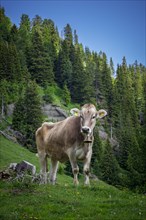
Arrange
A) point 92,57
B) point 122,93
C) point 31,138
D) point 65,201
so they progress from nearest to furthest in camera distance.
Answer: point 65,201 < point 31,138 < point 122,93 < point 92,57

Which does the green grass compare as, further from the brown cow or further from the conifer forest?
the conifer forest

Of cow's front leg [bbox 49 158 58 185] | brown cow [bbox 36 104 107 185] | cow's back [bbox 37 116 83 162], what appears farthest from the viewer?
cow's front leg [bbox 49 158 58 185]

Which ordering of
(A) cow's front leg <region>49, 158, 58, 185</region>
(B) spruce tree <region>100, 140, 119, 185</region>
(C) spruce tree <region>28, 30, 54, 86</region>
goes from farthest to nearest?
(C) spruce tree <region>28, 30, 54, 86</region> < (B) spruce tree <region>100, 140, 119, 185</region> < (A) cow's front leg <region>49, 158, 58, 185</region>

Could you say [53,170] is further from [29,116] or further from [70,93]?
[70,93]

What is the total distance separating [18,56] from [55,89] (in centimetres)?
1714

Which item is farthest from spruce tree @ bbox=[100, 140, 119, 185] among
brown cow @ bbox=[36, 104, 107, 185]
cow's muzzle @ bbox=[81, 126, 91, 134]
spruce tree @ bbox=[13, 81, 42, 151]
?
cow's muzzle @ bbox=[81, 126, 91, 134]

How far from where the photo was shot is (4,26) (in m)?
119

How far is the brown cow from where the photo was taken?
13.6 meters

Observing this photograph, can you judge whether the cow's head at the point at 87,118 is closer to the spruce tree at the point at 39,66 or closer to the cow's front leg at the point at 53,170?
the cow's front leg at the point at 53,170

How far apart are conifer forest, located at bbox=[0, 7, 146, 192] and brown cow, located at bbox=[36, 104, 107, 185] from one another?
26019 mm

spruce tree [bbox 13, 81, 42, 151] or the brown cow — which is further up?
spruce tree [bbox 13, 81, 42, 151]

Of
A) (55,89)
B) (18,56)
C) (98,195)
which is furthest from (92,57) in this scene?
(98,195)

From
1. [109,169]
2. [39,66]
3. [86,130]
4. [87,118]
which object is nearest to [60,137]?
[87,118]

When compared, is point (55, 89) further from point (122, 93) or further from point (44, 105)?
point (122, 93)
